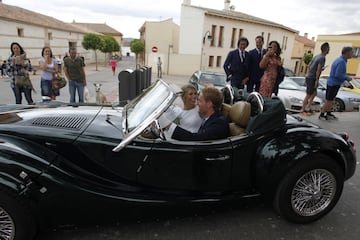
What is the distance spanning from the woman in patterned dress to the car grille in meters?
3.79

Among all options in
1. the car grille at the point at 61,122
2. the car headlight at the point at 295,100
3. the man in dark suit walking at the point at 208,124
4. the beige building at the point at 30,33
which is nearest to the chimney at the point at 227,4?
the beige building at the point at 30,33

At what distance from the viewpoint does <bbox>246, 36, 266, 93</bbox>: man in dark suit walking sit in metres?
5.48

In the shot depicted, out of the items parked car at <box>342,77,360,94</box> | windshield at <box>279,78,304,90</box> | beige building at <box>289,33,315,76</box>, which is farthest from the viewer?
beige building at <box>289,33,315,76</box>

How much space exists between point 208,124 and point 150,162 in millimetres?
658

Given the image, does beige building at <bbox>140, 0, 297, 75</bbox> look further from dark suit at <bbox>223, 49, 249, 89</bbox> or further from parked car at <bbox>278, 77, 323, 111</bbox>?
dark suit at <bbox>223, 49, 249, 89</bbox>

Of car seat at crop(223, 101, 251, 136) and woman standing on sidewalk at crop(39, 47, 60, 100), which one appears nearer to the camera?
car seat at crop(223, 101, 251, 136)

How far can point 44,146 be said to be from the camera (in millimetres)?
2080

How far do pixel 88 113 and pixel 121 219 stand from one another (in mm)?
1085

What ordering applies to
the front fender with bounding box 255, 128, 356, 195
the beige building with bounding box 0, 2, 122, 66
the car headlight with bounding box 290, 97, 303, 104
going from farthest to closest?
the beige building with bounding box 0, 2, 122, 66
the car headlight with bounding box 290, 97, 303, 104
the front fender with bounding box 255, 128, 356, 195

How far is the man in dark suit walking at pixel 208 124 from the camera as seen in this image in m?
2.33

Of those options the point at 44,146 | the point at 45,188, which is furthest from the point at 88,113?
the point at 45,188

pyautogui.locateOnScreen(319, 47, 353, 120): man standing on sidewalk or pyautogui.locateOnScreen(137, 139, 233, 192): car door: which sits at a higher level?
pyautogui.locateOnScreen(319, 47, 353, 120): man standing on sidewalk

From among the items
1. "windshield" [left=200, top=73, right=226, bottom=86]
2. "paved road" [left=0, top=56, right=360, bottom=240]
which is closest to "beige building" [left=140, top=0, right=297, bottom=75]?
"windshield" [left=200, top=73, right=226, bottom=86]

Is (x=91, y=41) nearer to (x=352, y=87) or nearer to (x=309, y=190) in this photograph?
(x=352, y=87)
